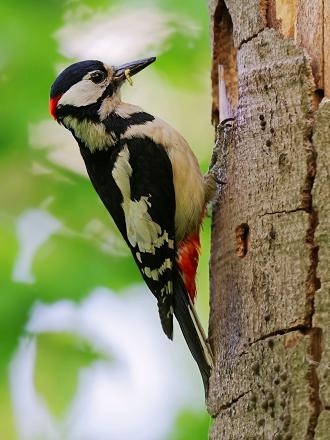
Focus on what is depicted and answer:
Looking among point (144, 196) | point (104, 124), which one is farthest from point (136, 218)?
point (104, 124)

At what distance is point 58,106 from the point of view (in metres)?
3.99

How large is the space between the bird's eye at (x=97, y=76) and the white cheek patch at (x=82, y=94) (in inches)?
1.2

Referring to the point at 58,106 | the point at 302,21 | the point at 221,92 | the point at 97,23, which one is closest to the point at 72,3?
the point at 97,23

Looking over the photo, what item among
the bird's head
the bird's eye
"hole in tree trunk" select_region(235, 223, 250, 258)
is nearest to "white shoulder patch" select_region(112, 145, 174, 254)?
the bird's head

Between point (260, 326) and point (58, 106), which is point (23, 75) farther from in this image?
point (260, 326)

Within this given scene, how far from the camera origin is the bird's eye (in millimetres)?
4018

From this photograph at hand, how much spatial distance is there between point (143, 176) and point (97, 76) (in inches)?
24.0

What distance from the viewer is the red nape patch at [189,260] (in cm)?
364

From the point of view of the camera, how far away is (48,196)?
5.00 meters

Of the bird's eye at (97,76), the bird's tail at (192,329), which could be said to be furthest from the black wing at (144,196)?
the bird's eye at (97,76)

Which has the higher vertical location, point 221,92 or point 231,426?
point 221,92

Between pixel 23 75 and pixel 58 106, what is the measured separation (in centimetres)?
98

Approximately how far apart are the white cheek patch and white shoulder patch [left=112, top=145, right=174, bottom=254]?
13.8 inches

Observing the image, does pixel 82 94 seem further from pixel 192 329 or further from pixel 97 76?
pixel 192 329
